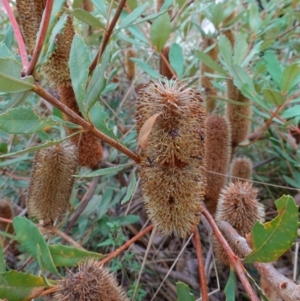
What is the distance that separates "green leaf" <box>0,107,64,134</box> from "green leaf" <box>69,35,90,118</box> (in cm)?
5

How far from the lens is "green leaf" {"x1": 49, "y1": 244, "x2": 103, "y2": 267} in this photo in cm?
65

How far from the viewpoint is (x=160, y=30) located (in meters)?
1.01

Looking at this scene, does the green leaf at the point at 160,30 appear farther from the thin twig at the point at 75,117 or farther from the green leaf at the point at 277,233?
the green leaf at the point at 277,233

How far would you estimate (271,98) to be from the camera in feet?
2.97

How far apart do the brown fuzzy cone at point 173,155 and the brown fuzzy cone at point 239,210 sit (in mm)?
137

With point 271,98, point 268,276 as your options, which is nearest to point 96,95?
point 268,276

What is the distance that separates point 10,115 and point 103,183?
0.65 m

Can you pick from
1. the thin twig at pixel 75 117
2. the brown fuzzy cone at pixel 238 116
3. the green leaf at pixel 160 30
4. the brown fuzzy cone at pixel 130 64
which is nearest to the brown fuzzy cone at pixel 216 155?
the brown fuzzy cone at pixel 238 116

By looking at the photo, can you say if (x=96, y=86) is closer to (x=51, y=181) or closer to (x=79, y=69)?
(x=79, y=69)

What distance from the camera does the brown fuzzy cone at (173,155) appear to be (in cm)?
62

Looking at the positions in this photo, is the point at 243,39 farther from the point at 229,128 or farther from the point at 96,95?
the point at 96,95

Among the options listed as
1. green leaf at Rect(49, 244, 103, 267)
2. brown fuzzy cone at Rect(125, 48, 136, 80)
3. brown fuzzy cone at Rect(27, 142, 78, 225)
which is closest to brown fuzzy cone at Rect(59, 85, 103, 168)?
brown fuzzy cone at Rect(27, 142, 78, 225)

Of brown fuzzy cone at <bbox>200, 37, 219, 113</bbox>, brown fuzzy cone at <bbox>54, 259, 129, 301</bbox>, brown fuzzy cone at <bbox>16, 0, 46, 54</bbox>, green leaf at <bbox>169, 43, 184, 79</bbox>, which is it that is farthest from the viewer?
brown fuzzy cone at <bbox>200, 37, 219, 113</bbox>

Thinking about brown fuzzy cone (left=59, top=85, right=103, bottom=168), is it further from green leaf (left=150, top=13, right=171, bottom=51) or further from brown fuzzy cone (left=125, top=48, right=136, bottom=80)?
brown fuzzy cone (left=125, top=48, right=136, bottom=80)
